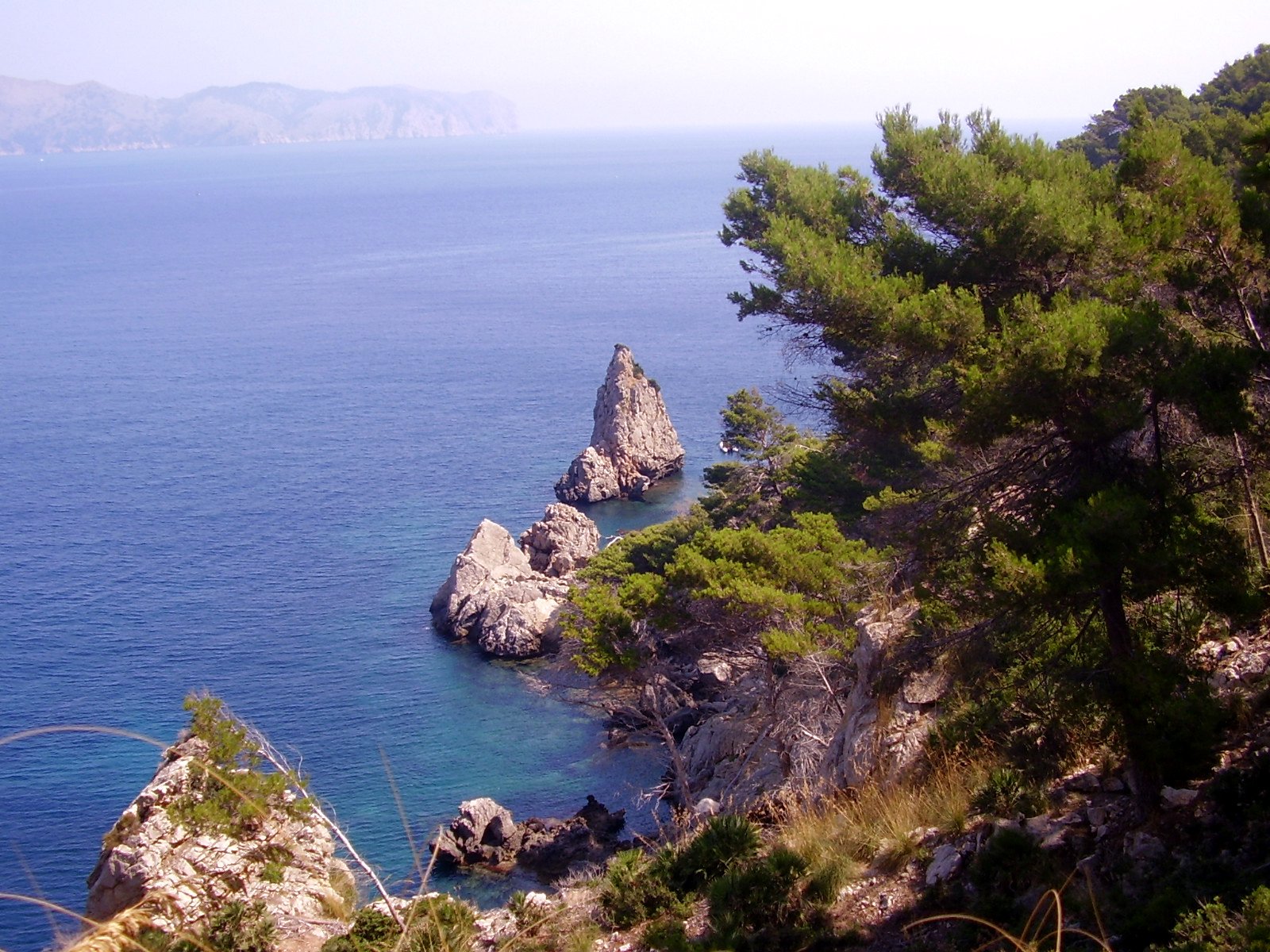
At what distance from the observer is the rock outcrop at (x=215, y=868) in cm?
1091

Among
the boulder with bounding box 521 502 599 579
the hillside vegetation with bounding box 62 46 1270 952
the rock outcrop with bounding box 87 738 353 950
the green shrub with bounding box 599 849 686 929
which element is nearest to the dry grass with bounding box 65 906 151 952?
the rock outcrop with bounding box 87 738 353 950

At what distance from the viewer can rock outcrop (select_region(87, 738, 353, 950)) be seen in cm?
1091

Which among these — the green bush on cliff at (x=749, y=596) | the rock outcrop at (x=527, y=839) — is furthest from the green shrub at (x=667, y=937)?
the rock outcrop at (x=527, y=839)

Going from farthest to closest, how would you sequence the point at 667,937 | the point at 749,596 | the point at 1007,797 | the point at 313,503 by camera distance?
1. the point at 313,503
2. the point at 749,596
3. the point at 1007,797
4. the point at 667,937

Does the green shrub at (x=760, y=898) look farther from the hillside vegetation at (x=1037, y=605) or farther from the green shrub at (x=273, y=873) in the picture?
the green shrub at (x=273, y=873)

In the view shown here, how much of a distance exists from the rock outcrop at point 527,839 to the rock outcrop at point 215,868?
834 centimetres

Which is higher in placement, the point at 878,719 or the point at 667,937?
the point at 667,937

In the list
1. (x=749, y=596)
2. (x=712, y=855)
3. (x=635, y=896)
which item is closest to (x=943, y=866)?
(x=712, y=855)

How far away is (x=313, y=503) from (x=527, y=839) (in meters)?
31.4

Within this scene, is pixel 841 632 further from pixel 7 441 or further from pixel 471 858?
pixel 7 441

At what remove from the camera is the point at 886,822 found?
380 inches

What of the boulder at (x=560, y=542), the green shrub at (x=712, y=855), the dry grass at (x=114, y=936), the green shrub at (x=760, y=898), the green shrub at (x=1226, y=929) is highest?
the dry grass at (x=114, y=936)

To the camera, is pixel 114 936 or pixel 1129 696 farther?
pixel 1129 696

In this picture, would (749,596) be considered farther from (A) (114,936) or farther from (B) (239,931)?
(A) (114,936)
